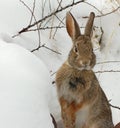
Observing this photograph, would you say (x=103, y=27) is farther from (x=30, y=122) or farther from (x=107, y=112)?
(x=30, y=122)

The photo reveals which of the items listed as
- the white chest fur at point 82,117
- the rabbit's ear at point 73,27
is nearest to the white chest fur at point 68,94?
the white chest fur at point 82,117

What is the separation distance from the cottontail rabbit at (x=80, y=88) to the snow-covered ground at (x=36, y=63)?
127mm

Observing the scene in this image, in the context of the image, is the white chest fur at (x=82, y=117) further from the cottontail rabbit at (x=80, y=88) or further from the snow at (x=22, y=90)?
the snow at (x=22, y=90)

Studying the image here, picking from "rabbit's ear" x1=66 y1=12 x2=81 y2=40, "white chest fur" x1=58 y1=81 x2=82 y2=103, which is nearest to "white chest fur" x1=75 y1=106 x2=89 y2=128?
"white chest fur" x1=58 y1=81 x2=82 y2=103

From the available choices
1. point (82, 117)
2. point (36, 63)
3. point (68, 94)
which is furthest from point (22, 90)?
point (82, 117)

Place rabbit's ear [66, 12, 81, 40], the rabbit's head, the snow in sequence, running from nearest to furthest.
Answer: the snow → the rabbit's head → rabbit's ear [66, 12, 81, 40]

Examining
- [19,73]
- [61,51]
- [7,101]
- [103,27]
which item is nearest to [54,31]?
[61,51]

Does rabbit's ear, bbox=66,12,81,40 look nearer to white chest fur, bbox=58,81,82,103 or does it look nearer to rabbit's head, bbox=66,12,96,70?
rabbit's head, bbox=66,12,96,70

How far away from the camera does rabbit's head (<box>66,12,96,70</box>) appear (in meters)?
3.65

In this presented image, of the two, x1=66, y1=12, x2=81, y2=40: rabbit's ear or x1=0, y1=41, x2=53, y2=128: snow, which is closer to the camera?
x1=0, y1=41, x2=53, y2=128: snow

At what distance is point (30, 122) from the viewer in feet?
10.6

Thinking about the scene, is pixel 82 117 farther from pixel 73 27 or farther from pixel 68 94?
pixel 73 27

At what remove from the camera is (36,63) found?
3.82 m

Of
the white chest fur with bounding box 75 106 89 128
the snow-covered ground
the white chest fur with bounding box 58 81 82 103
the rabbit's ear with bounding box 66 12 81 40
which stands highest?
the rabbit's ear with bounding box 66 12 81 40
